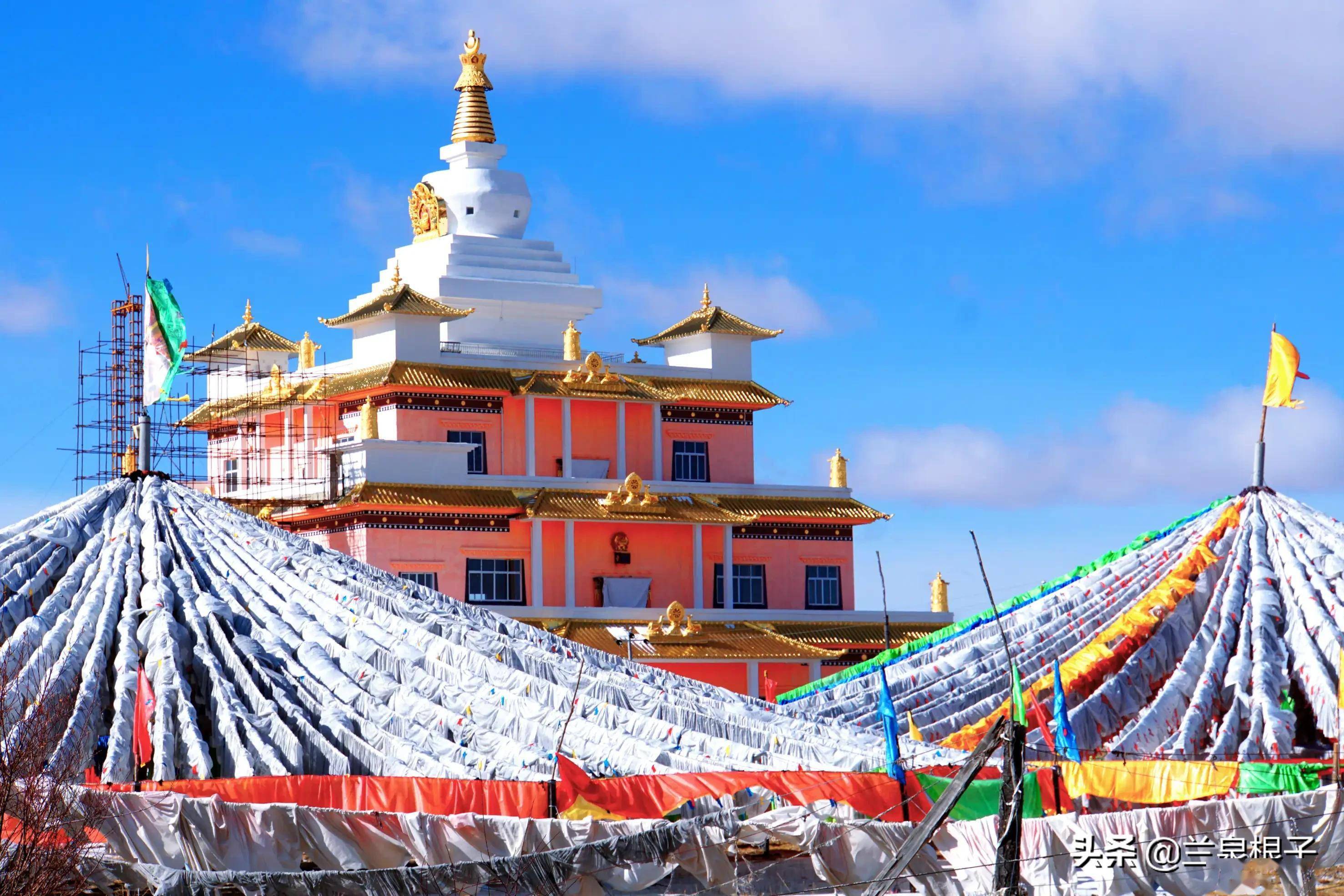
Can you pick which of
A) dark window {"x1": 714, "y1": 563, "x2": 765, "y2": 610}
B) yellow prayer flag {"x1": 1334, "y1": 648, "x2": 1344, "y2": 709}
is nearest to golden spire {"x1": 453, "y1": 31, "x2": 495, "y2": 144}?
dark window {"x1": 714, "y1": 563, "x2": 765, "y2": 610}

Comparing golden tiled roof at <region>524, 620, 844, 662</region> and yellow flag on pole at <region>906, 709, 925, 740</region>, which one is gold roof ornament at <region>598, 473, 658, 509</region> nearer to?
golden tiled roof at <region>524, 620, 844, 662</region>

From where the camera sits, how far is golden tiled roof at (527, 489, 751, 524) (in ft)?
154

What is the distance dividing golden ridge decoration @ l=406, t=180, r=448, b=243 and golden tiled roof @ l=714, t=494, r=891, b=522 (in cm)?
910

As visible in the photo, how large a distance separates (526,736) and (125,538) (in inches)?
310

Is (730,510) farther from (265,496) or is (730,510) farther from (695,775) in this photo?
(695,775)

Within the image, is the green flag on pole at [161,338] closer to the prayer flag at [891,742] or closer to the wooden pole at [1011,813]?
the prayer flag at [891,742]

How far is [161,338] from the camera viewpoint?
35.9m

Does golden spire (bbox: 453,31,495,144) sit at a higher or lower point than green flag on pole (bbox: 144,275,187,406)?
higher

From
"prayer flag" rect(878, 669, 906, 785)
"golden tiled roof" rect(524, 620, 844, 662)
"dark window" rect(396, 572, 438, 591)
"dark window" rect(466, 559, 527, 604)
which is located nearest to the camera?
"prayer flag" rect(878, 669, 906, 785)

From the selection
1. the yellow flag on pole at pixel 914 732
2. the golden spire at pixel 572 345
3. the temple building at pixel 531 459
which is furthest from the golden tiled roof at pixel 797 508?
the yellow flag on pole at pixel 914 732

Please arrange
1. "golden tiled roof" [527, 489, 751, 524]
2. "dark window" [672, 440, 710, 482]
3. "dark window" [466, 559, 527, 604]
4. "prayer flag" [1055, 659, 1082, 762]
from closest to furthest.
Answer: "prayer flag" [1055, 659, 1082, 762], "dark window" [466, 559, 527, 604], "golden tiled roof" [527, 489, 751, 524], "dark window" [672, 440, 710, 482]

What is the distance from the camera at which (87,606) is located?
2967cm

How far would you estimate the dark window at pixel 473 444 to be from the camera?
47750mm

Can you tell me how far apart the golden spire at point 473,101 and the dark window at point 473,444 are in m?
8.07
